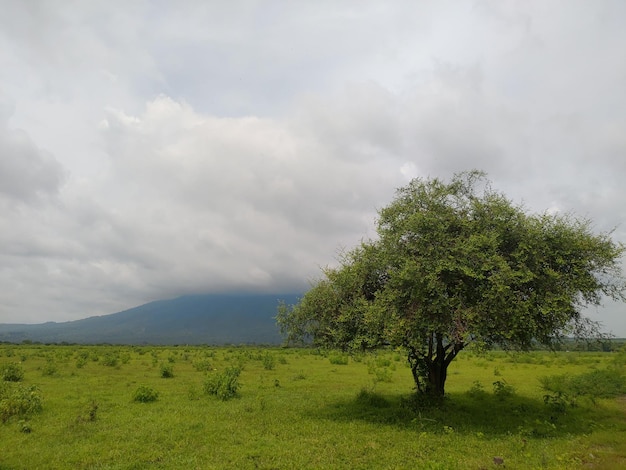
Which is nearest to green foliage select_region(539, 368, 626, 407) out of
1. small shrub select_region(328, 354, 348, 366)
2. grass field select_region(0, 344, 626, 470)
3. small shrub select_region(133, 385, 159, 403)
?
grass field select_region(0, 344, 626, 470)

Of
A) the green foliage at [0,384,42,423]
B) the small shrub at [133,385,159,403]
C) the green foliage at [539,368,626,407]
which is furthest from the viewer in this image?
the green foliage at [539,368,626,407]

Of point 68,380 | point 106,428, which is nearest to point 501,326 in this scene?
point 106,428

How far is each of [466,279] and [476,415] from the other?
26.5ft

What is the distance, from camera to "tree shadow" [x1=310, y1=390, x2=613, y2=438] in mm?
18438

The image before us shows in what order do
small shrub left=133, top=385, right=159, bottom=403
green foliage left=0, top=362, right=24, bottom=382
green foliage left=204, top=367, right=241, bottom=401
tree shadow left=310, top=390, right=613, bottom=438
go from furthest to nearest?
green foliage left=0, top=362, right=24, bottom=382
green foliage left=204, top=367, right=241, bottom=401
small shrub left=133, top=385, right=159, bottom=403
tree shadow left=310, top=390, right=613, bottom=438

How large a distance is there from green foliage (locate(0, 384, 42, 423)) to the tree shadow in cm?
1535

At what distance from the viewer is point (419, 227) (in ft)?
62.7

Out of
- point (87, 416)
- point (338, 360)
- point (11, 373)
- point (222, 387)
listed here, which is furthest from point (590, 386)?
point (11, 373)

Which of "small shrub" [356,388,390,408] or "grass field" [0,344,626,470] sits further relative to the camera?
"small shrub" [356,388,390,408]

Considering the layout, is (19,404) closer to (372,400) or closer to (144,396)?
(144,396)

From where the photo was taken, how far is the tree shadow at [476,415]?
18.4 m

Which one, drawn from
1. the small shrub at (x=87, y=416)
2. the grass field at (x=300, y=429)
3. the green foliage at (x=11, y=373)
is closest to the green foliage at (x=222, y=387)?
the grass field at (x=300, y=429)

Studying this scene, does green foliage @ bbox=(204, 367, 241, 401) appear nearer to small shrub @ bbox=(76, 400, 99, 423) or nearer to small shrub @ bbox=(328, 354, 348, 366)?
small shrub @ bbox=(76, 400, 99, 423)

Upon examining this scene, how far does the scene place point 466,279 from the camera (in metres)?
18.0
